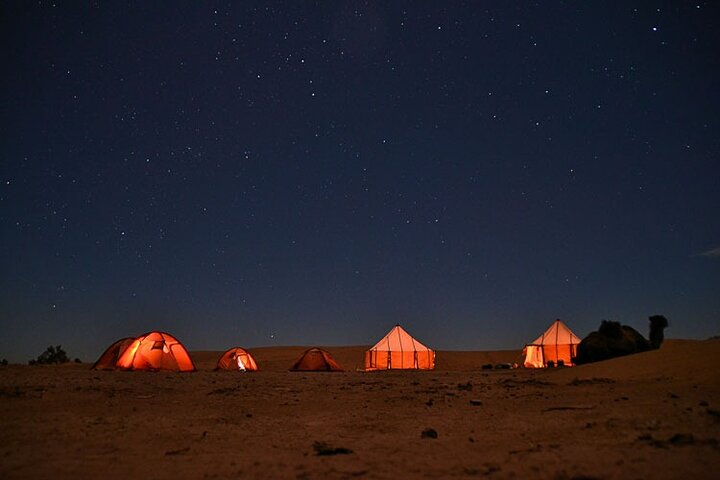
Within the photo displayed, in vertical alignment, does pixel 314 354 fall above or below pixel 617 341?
below

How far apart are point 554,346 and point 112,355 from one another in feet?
88.8

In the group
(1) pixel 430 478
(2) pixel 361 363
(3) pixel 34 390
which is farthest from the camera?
(2) pixel 361 363

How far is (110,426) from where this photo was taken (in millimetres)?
6336

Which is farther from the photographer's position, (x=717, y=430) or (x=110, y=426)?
(x=110, y=426)

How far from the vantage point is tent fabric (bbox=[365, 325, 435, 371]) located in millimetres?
32750

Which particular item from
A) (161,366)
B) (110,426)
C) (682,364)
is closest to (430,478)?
(110,426)

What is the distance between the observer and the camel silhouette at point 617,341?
55.9 feet

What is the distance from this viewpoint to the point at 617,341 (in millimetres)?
17250

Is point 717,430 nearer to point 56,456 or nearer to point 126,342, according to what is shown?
point 56,456

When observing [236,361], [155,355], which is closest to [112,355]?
[155,355]

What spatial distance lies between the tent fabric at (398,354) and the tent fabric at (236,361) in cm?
937

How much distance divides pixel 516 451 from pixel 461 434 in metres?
1.09

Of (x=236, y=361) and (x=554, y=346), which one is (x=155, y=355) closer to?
(x=236, y=361)

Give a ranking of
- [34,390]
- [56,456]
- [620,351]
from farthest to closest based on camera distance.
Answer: [620,351], [34,390], [56,456]
